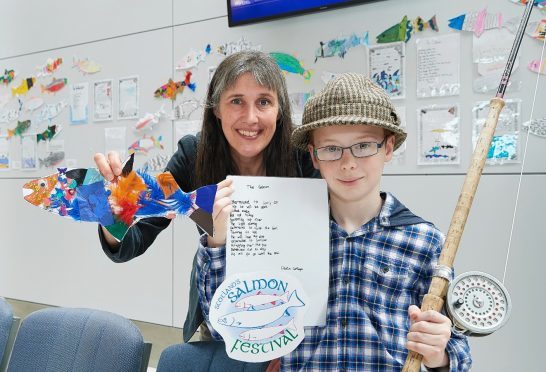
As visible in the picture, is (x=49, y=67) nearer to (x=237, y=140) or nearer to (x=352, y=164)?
(x=237, y=140)

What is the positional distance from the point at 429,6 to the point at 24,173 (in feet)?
10.2

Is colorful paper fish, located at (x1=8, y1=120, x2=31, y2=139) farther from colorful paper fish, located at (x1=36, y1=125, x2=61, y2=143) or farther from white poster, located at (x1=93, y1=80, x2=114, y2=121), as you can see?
white poster, located at (x1=93, y1=80, x2=114, y2=121)

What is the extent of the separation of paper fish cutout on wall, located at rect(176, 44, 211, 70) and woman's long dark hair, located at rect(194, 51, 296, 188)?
1.54 meters

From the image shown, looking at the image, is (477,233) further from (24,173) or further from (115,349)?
(24,173)

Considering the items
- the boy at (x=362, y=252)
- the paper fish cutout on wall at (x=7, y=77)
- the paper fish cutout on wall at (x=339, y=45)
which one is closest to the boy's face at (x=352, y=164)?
the boy at (x=362, y=252)

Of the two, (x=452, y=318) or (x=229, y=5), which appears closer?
(x=452, y=318)

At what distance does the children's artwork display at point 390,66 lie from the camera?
7.31ft

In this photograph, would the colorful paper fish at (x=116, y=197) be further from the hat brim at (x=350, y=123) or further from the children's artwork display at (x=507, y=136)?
the children's artwork display at (x=507, y=136)

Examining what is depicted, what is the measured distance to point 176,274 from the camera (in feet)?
9.77

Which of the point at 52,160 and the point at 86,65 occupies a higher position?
the point at 86,65

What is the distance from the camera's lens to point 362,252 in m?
1.08

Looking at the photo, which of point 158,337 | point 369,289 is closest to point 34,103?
point 158,337

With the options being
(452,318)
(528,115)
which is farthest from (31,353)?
(528,115)

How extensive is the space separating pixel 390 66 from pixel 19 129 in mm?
2918
